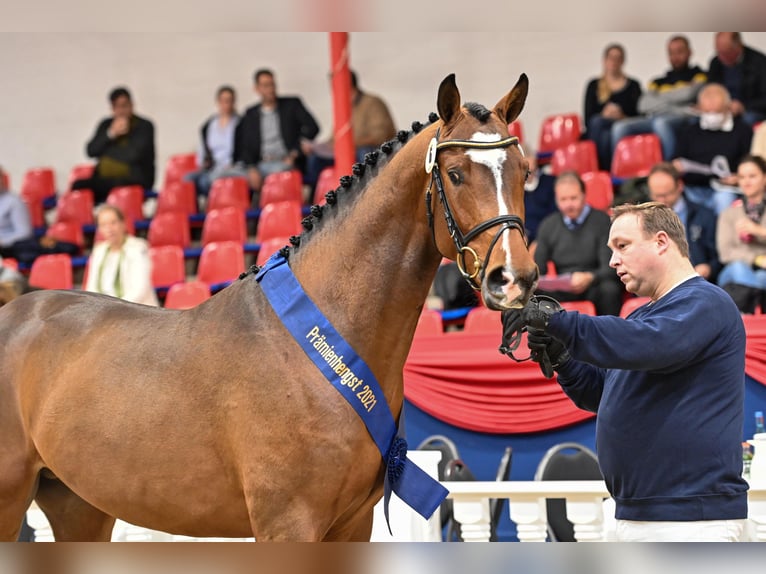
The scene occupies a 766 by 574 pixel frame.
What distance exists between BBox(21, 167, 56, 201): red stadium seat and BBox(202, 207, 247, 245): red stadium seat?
3446 mm

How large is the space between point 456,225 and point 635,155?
7473mm

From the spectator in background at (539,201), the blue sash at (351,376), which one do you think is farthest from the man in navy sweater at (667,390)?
the spectator in background at (539,201)

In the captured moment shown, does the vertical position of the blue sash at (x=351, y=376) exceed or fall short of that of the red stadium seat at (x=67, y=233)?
it exceeds it

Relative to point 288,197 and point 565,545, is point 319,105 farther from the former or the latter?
point 565,545

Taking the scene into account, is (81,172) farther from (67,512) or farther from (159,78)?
(67,512)

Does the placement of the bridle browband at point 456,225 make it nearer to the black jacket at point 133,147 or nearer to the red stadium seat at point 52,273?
the red stadium seat at point 52,273

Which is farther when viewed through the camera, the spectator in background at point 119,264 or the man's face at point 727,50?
the man's face at point 727,50

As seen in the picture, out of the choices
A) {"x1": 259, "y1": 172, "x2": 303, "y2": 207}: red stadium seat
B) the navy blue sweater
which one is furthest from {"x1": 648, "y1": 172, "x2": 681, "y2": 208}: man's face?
{"x1": 259, "y1": 172, "x2": 303, "y2": 207}: red stadium seat

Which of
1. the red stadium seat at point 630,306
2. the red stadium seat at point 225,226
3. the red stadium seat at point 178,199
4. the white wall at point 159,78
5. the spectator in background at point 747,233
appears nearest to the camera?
the red stadium seat at point 630,306

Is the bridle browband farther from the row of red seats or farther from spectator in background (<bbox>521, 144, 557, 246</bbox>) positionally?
the row of red seats

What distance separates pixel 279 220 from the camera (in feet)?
32.4

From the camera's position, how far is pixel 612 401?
2.64 m

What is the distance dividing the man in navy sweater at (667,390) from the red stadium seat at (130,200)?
379 inches

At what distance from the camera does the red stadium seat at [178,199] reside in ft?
37.2
